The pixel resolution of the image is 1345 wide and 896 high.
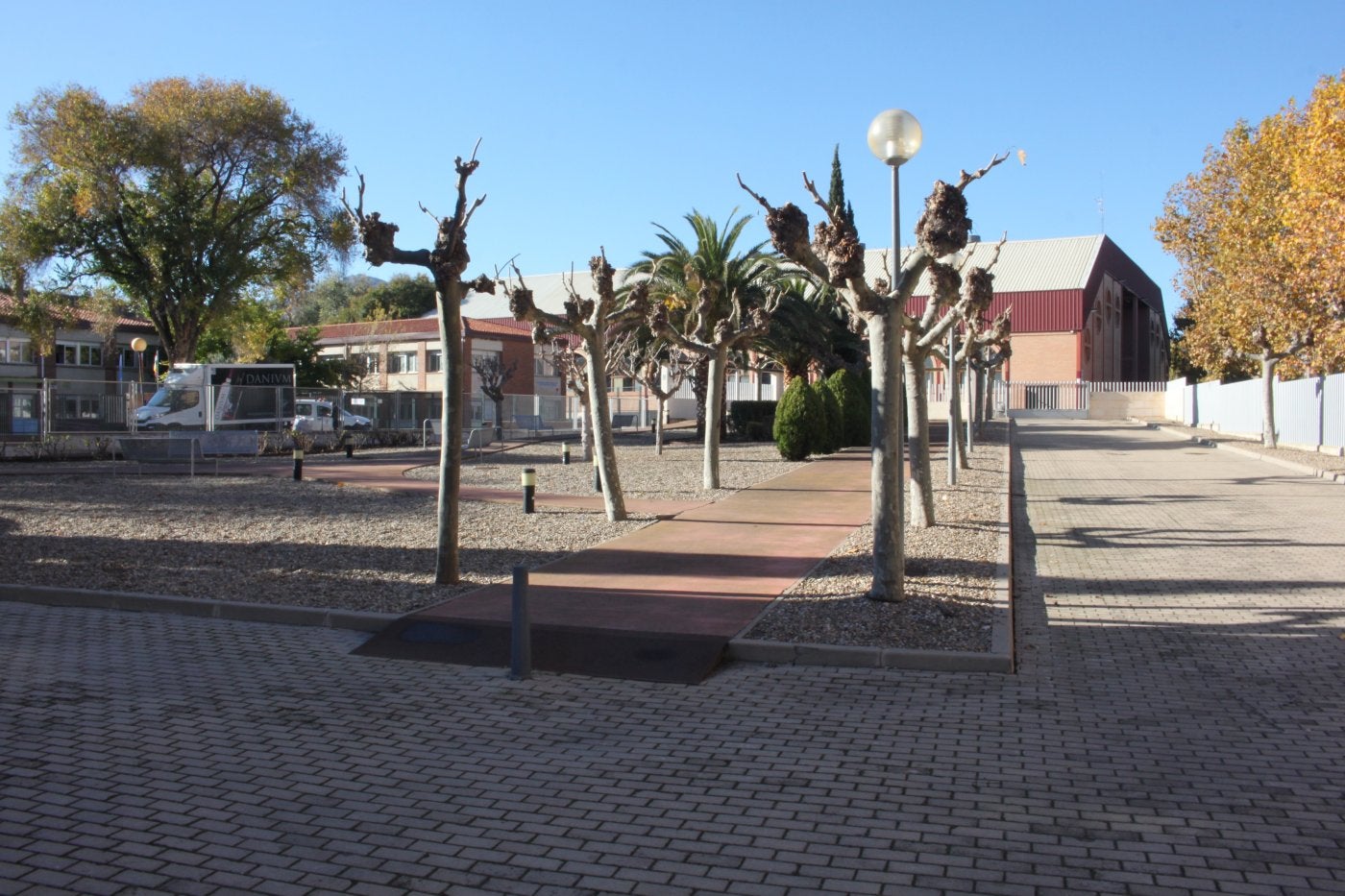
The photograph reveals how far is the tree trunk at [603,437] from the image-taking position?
1466cm

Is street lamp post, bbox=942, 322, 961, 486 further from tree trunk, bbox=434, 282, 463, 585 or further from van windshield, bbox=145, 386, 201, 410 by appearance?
van windshield, bbox=145, 386, 201, 410

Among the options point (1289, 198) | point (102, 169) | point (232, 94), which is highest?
point (232, 94)

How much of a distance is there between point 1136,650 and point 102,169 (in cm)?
3538

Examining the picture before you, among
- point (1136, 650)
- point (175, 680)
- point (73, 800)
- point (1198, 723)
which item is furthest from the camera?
point (1136, 650)

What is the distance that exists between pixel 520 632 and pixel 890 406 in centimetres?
378

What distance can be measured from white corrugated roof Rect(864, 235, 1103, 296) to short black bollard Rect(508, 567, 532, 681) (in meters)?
59.7

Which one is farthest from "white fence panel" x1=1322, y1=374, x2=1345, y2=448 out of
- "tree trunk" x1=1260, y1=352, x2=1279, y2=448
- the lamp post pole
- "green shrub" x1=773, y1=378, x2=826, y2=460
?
the lamp post pole

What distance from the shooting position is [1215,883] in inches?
167

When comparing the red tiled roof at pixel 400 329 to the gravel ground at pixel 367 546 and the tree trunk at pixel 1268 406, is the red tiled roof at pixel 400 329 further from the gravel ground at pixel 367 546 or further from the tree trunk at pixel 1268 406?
the gravel ground at pixel 367 546

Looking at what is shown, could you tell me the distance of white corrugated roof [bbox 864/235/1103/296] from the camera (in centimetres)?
6619

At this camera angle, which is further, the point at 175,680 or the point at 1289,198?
the point at 1289,198

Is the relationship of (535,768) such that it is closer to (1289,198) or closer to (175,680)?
(175,680)

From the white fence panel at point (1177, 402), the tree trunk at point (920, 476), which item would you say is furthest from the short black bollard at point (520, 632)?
the white fence panel at point (1177, 402)

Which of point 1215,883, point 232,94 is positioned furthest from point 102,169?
point 1215,883
